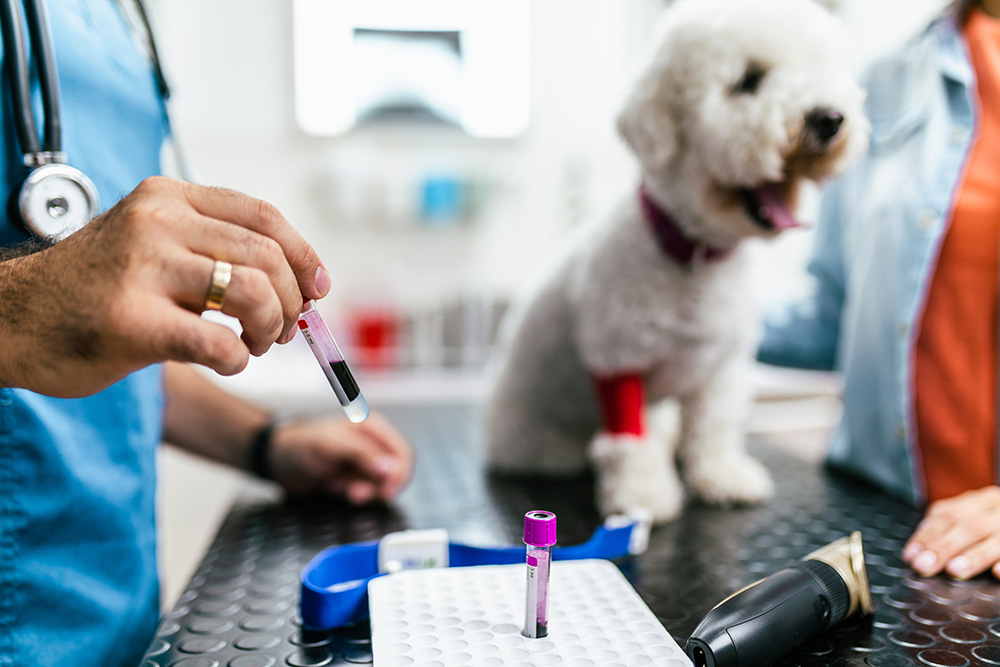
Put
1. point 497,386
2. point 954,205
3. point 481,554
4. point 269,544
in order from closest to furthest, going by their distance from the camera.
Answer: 1. point 481,554
2. point 269,544
3. point 954,205
4. point 497,386

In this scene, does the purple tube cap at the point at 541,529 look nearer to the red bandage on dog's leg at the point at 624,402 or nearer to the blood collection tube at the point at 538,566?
the blood collection tube at the point at 538,566

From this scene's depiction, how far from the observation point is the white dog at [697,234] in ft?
2.29

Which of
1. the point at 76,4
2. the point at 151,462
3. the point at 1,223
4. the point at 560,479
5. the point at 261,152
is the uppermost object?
the point at 261,152

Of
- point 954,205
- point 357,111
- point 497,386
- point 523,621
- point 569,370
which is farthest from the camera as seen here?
point 357,111

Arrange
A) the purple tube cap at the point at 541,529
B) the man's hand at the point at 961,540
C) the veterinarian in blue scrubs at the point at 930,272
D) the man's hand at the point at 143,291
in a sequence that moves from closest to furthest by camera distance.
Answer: the man's hand at the point at 143,291 → the purple tube cap at the point at 541,529 → the man's hand at the point at 961,540 → the veterinarian in blue scrubs at the point at 930,272

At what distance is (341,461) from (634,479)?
0.35m

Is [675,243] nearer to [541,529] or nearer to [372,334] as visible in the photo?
[541,529]

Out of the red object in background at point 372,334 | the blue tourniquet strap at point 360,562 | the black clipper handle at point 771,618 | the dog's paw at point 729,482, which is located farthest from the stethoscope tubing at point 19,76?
the red object in background at point 372,334

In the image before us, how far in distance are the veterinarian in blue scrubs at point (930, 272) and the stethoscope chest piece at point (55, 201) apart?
86 cm

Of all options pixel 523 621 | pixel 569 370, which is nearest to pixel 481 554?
pixel 523 621

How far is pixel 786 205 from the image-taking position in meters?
0.74

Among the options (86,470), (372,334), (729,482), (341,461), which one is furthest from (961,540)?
(372,334)

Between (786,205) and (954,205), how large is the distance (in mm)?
234

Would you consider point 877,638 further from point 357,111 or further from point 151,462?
point 357,111
